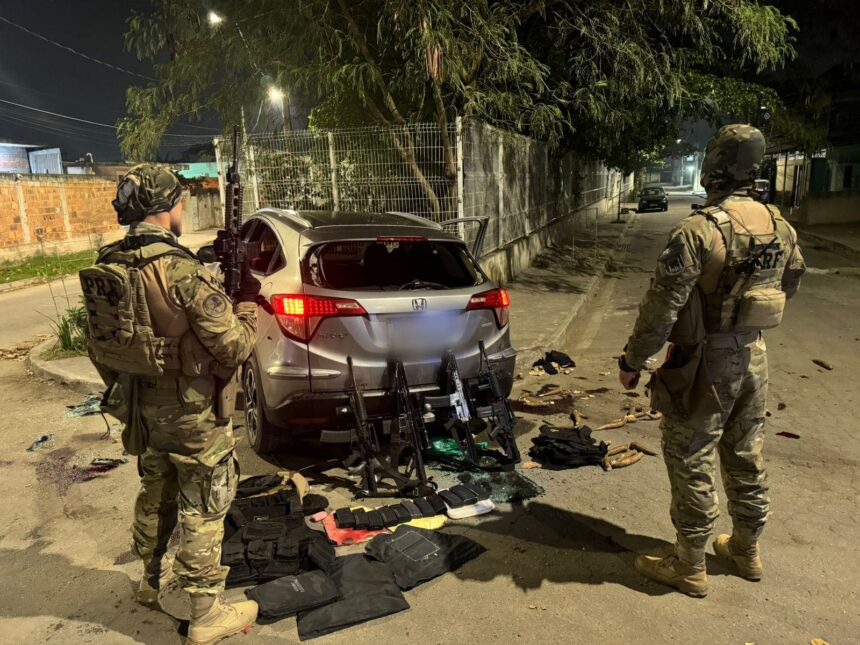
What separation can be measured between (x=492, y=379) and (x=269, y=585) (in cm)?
192

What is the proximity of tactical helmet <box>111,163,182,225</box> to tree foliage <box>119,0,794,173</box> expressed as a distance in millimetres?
6201

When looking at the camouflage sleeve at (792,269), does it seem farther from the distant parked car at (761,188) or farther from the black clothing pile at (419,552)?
the black clothing pile at (419,552)

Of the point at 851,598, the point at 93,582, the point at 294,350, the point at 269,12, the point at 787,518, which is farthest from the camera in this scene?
the point at 269,12

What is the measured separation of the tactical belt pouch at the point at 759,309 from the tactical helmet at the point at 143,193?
2428mm

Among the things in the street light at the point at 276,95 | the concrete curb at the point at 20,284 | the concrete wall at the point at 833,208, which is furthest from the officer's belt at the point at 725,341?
the concrete wall at the point at 833,208

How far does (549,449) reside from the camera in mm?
4207

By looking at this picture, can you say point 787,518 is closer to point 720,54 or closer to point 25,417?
point 25,417

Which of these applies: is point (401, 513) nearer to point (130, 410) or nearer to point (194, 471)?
point (194, 471)

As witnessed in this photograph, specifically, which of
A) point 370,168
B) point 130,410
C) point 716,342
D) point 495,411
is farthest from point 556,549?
point 370,168

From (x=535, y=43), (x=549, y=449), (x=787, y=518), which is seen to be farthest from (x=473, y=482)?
(x=535, y=43)

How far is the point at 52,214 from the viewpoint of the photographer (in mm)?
16906

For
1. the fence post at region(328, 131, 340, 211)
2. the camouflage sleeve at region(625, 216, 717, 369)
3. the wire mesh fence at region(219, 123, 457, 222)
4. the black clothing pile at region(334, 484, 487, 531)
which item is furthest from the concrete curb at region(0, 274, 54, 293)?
the camouflage sleeve at region(625, 216, 717, 369)

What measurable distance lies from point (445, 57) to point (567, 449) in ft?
20.0

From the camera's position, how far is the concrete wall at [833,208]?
1942cm
